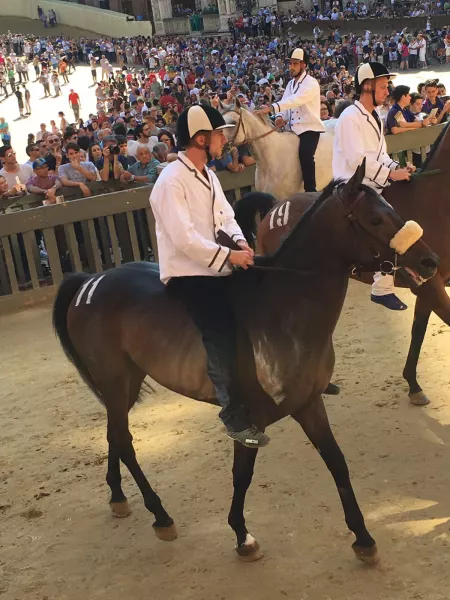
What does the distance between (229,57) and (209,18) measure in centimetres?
1822

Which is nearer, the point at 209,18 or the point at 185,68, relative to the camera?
the point at 185,68

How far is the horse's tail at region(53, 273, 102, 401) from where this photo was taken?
523cm

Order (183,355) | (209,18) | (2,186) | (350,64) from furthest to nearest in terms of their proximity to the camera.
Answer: (209,18)
(350,64)
(2,186)
(183,355)

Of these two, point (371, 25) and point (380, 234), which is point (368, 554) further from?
point (371, 25)

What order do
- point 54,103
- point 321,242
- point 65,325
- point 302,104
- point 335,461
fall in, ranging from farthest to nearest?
point 54,103 < point 302,104 < point 65,325 < point 335,461 < point 321,242

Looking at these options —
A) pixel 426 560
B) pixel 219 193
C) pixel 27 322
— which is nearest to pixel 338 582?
pixel 426 560

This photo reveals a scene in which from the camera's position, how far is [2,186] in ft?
36.2

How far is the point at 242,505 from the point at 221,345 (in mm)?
1015

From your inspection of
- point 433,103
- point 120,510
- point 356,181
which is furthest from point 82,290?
point 433,103

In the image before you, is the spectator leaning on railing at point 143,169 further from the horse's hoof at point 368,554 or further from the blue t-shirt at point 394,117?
the horse's hoof at point 368,554

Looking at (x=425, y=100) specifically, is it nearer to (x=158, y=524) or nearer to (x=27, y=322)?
(x=27, y=322)

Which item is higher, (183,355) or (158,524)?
(183,355)

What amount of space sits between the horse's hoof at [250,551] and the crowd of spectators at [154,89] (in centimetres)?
565

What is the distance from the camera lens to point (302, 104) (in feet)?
32.6
